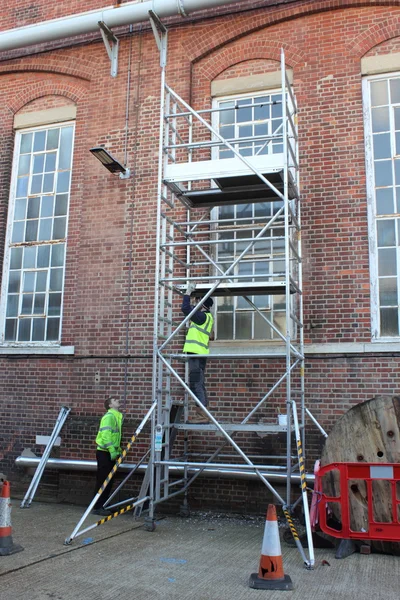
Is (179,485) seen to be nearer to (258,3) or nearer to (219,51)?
(219,51)

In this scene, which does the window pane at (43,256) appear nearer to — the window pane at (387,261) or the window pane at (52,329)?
the window pane at (52,329)

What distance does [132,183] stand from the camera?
9.99 m

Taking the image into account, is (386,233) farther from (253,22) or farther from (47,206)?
(47,206)

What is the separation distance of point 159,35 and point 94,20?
3.94 ft

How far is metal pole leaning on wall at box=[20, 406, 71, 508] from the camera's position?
29.3 feet

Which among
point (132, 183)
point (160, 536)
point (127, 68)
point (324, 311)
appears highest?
point (127, 68)

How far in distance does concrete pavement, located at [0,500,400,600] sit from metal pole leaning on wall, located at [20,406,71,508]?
53.3 inches

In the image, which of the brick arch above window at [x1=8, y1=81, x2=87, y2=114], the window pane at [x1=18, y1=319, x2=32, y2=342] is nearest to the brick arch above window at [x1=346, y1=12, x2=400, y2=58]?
the brick arch above window at [x1=8, y1=81, x2=87, y2=114]

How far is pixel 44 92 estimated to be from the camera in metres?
11.1

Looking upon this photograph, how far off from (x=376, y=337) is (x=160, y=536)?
13.3ft

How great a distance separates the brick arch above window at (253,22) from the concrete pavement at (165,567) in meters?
7.71

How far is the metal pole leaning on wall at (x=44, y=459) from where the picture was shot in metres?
8.92

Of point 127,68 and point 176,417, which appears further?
point 127,68

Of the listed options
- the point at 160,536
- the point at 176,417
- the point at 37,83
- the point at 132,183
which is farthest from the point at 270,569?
the point at 37,83
